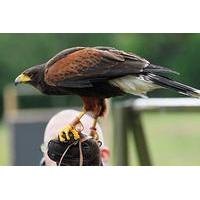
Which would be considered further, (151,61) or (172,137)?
(172,137)

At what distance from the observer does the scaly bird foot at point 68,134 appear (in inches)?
105

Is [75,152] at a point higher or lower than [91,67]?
lower

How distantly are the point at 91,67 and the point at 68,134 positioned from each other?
168mm

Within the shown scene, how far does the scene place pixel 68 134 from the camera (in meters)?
2.66

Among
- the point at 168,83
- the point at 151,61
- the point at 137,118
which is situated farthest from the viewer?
the point at 137,118

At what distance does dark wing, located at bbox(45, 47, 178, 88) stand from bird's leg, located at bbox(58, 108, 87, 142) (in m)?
0.08

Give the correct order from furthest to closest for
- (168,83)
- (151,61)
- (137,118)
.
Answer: (137,118)
(151,61)
(168,83)

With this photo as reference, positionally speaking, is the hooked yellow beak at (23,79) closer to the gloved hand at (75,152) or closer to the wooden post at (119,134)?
the gloved hand at (75,152)

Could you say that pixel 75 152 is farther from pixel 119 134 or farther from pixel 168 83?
pixel 119 134

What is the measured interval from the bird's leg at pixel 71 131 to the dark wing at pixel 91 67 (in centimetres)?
Answer: 8

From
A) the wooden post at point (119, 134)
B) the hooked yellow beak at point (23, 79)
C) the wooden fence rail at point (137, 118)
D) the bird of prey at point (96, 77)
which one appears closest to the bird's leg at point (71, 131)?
the bird of prey at point (96, 77)

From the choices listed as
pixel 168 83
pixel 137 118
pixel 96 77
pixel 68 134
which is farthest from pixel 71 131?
pixel 137 118
